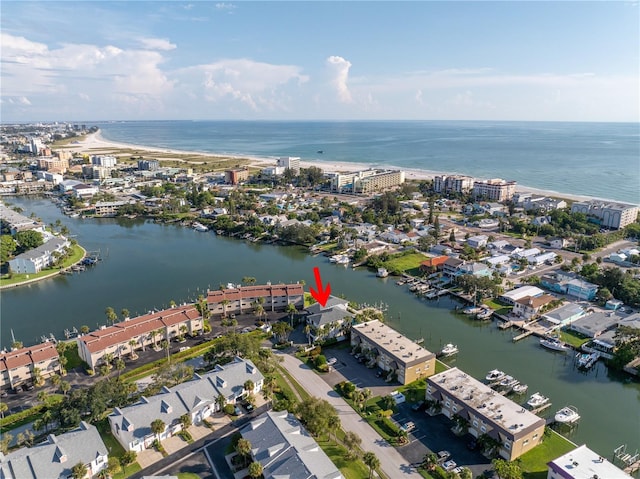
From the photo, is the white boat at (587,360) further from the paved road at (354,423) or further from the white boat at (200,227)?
the white boat at (200,227)

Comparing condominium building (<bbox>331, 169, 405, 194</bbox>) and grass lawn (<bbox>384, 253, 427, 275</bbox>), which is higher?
condominium building (<bbox>331, 169, 405, 194</bbox>)

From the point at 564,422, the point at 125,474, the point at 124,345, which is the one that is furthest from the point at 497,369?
the point at 124,345

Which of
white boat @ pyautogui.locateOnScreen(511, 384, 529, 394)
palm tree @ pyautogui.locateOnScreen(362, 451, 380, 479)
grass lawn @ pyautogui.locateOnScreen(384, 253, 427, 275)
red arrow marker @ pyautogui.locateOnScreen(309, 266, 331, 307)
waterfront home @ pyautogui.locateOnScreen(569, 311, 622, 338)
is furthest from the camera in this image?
grass lawn @ pyautogui.locateOnScreen(384, 253, 427, 275)

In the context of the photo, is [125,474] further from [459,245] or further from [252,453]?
[459,245]

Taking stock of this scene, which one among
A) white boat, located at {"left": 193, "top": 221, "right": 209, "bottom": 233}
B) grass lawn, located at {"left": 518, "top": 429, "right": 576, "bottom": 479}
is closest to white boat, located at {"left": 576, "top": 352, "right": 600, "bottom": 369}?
grass lawn, located at {"left": 518, "top": 429, "right": 576, "bottom": 479}

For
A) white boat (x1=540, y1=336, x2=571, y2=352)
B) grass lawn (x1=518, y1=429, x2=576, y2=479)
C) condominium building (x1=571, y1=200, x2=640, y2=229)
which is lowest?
grass lawn (x1=518, y1=429, x2=576, y2=479)

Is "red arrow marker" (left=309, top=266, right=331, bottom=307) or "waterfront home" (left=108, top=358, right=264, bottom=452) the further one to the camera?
"red arrow marker" (left=309, top=266, right=331, bottom=307)

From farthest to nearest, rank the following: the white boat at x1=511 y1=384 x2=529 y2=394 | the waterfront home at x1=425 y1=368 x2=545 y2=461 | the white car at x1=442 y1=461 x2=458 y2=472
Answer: the white boat at x1=511 y1=384 x2=529 y2=394, the waterfront home at x1=425 y1=368 x2=545 y2=461, the white car at x1=442 y1=461 x2=458 y2=472

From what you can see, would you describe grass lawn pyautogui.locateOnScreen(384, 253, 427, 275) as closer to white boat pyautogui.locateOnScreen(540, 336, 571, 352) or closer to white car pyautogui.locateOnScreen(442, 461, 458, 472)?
white boat pyautogui.locateOnScreen(540, 336, 571, 352)
